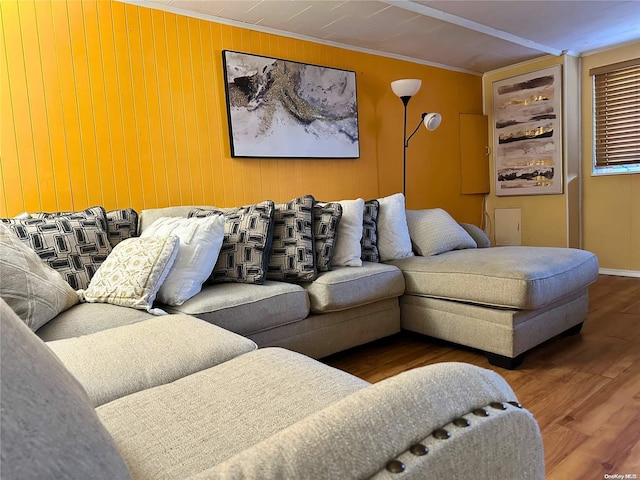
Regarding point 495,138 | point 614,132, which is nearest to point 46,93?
point 495,138

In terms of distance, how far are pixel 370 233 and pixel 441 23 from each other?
180 centimetres

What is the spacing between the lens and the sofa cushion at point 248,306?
1.84 meters

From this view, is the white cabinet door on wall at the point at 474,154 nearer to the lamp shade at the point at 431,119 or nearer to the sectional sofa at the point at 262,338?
the lamp shade at the point at 431,119

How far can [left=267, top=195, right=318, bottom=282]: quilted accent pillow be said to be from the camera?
2.28 m

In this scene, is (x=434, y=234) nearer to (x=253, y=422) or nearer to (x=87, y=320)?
(x=87, y=320)

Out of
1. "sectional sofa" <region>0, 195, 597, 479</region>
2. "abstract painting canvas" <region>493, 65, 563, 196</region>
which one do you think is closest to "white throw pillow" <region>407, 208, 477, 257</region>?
"sectional sofa" <region>0, 195, 597, 479</region>

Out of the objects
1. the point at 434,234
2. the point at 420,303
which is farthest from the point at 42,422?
the point at 434,234

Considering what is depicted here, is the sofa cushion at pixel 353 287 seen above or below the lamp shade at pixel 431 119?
below

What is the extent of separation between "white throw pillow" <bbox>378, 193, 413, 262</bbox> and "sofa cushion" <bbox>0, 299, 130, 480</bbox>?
2341mm

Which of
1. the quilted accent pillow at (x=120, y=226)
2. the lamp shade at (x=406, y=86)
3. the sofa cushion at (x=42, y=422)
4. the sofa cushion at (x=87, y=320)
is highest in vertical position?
the lamp shade at (x=406, y=86)

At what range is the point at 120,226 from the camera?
2.25 metres

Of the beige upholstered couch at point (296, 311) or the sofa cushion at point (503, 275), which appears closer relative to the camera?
the beige upholstered couch at point (296, 311)

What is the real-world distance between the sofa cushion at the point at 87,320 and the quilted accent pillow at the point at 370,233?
140 cm

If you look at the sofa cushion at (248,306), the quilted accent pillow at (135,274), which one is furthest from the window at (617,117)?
the quilted accent pillow at (135,274)
